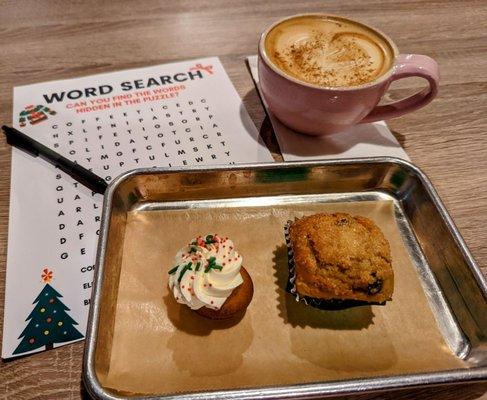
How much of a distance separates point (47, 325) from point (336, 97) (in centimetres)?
72

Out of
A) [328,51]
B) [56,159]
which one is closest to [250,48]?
[328,51]

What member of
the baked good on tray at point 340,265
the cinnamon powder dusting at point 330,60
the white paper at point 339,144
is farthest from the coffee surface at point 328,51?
the baked good on tray at point 340,265

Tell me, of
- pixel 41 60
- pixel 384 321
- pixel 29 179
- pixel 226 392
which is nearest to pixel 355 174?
pixel 384 321

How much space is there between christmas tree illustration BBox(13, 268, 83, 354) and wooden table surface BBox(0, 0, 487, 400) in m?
0.08

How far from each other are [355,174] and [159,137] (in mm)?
501

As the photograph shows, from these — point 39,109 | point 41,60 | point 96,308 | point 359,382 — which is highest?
point 41,60

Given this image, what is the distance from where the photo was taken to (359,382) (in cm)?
62

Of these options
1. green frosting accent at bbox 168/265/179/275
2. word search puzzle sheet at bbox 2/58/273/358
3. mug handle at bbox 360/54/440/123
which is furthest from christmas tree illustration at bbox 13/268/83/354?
mug handle at bbox 360/54/440/123

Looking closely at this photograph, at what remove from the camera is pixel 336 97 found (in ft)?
2.92

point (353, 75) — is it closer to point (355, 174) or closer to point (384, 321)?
point (355, 174)

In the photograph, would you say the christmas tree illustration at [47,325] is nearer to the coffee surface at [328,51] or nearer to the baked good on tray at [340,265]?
the baked good on tray at [340,265]

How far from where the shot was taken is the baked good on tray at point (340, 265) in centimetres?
77

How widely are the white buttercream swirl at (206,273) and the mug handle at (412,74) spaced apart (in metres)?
0.50

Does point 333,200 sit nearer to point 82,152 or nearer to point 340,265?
point 340,265
